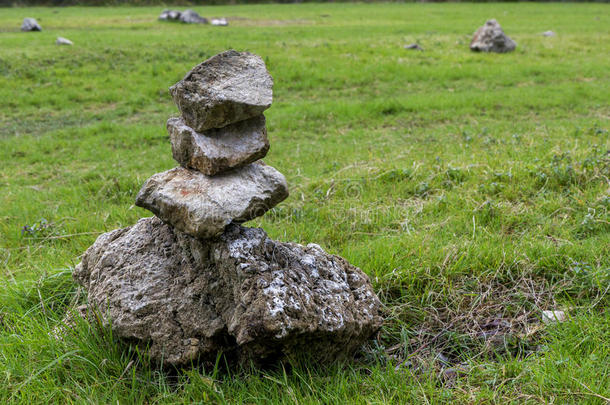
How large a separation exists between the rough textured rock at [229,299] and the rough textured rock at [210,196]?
0.17 metres

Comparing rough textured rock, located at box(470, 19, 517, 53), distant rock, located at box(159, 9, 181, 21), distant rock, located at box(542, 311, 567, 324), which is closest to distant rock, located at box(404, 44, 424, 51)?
rough textured rock, located at box(470, 19, 517, 53)

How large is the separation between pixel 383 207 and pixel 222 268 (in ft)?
10.5

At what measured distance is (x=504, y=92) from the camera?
13.3 metres

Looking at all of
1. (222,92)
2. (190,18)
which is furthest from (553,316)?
(190,18)

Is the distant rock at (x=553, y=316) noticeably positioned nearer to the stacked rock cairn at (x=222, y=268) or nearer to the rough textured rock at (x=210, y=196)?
the stacked rock cairn at (x=222, y=268)

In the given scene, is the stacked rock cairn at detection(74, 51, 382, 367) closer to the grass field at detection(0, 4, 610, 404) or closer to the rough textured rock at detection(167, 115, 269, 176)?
the rough textured rock at detection(167, 115, 269, 176)

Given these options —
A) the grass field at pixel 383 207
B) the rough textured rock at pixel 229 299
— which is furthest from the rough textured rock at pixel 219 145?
the grass field at pixel 383 207

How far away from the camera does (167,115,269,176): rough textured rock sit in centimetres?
342

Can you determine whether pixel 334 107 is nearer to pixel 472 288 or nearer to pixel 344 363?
pixel 472 288

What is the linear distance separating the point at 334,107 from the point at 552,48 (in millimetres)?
12812

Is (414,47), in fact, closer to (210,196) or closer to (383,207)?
(383,207)

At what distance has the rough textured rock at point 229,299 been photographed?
3078mm

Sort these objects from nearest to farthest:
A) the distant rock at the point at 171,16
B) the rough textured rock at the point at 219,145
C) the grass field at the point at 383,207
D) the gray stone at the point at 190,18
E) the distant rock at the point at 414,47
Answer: the grass field at the point at 383,207, the rough textured rock at the point at 219,145, the distant rock at the point at 414,47, the gray stone at the point at 190,18, the distant rock at the point at 171,16

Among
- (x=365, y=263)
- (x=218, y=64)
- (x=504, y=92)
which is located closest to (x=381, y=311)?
(x=365, y=263)
